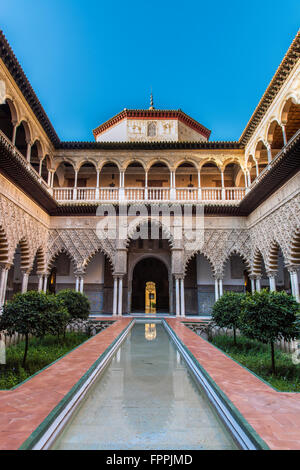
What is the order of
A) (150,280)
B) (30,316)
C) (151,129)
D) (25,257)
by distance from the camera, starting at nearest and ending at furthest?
1. (30,316)
2. (25,257)
3. (151,129)
4. (150,280)

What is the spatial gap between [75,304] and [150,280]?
897 cm

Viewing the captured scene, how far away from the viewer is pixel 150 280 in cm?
1634

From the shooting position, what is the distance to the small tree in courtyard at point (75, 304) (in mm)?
7598

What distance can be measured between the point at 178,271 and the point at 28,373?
7823 mm

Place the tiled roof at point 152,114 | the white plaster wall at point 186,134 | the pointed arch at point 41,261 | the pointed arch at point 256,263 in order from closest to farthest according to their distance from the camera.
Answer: the pointed arch at point 256,263
the pointed arch at point 41,261
the tiled roof at point 152,114
the white plaster wall at point 186,134

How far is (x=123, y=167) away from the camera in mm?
12258

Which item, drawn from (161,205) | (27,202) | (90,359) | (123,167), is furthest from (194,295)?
(90,359)

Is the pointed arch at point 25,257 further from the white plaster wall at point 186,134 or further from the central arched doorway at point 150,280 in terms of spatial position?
the white plaster wall at point 186,134

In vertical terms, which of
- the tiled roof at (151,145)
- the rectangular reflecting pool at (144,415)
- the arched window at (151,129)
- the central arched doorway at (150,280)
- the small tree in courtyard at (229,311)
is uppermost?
the arched window at (151,129)

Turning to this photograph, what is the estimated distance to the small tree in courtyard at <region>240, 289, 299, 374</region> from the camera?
456cm

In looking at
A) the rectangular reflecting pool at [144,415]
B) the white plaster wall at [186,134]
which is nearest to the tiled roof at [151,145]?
the white plaster wall at [186,134]

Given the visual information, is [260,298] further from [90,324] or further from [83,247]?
[83,247]

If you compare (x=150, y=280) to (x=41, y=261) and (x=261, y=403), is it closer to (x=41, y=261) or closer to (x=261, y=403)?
(x=41, y=261)

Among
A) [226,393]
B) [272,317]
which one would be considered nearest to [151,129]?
[272,317]
